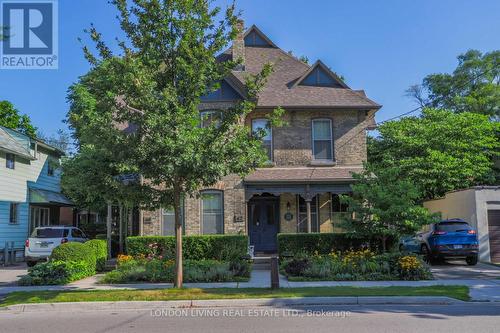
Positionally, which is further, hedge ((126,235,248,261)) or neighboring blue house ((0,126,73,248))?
neighboring blue house ((0,126,73,248))

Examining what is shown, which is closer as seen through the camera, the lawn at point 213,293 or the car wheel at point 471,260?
the lawn at point 213,293

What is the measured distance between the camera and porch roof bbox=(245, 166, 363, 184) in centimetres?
2044

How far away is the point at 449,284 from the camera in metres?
13.7

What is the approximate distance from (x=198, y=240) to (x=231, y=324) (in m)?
10.0

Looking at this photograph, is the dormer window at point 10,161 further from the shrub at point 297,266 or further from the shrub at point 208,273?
the shrub at point 297,266

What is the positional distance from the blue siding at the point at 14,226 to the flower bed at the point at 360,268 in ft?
51.3

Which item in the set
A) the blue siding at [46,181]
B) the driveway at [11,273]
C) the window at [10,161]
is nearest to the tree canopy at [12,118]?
the blue siding at [46,181]

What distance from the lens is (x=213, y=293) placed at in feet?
39.3

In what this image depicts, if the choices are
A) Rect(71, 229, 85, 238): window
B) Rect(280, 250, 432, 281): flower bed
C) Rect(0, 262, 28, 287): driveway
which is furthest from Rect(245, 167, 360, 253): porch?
Rect(0, 262, 28, 287): driveway

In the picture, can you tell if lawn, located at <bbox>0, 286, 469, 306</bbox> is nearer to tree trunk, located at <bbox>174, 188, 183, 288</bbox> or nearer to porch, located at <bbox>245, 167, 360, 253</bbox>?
tree trunk, located at <bbox>174, 188, 183, 288</bbox>

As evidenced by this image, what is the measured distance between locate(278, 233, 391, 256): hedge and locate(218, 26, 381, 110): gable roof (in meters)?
6.22

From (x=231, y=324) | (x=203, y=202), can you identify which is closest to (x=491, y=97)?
(x=203, y=202)

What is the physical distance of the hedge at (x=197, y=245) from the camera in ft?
61.0

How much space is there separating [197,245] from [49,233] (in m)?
7.03
